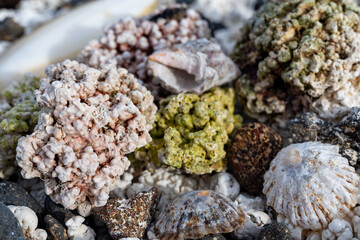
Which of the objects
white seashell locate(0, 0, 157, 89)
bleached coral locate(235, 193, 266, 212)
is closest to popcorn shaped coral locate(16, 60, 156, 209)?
bleached coral locate(235, 193, 266, 212)

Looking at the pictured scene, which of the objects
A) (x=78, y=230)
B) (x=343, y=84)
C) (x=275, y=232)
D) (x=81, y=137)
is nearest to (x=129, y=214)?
(x=78, y=230)

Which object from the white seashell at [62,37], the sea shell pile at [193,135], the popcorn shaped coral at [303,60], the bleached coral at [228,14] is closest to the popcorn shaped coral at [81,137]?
the sea shell pile at [193,135]

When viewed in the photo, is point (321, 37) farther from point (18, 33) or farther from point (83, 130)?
point (18, 33)

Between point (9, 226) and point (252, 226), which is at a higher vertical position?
point (9, 226)

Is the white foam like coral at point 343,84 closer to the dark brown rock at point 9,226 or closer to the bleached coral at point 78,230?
the bleached coral at point 78,230

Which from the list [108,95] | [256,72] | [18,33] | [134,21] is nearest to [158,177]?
[108,95]

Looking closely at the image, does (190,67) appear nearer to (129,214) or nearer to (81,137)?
(81,137)
